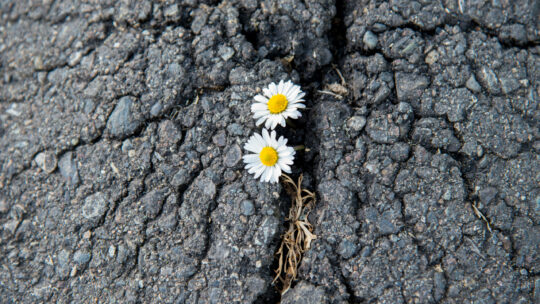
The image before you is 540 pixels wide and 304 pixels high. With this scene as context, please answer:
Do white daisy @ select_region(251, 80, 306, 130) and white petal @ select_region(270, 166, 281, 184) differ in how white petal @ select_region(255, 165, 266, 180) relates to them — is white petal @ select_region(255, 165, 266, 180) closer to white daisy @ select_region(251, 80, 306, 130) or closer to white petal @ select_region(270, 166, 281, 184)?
white petal @ select_region(270, 166, 281, 184)

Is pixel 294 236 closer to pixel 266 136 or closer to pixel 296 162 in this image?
pixel 296 162

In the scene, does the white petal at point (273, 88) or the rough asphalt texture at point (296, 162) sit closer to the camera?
the rough asphalt texture at point (296, 162)

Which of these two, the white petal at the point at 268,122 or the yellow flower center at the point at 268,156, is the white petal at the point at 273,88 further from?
the yellow flower center at the point at 268,156

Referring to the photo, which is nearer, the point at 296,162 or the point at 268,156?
the point at 268,156

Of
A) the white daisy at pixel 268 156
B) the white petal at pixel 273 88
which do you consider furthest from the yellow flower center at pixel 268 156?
the white petal at pixel 273 88

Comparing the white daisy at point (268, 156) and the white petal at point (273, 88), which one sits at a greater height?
the white petal at point (273, 88)

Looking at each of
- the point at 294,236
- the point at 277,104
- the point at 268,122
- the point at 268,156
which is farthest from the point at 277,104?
the point at 294,236

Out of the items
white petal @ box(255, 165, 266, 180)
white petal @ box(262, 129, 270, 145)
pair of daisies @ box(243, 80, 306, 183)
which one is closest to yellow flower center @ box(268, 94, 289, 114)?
pair of daisies @ box(243, 80, 306, 183)
